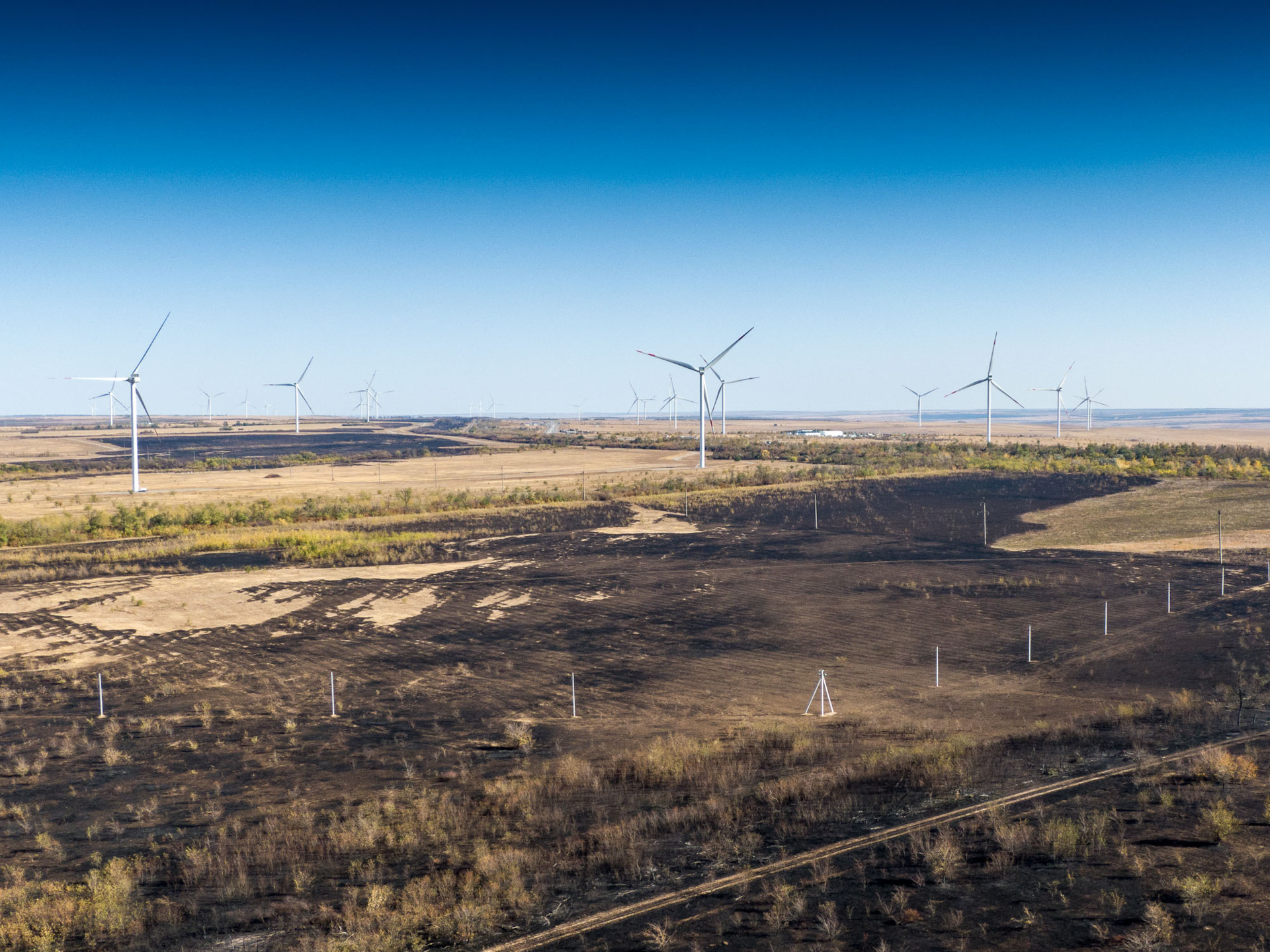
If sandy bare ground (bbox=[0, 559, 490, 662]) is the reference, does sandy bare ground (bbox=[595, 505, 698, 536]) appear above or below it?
above

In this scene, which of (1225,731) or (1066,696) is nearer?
(1225,731)

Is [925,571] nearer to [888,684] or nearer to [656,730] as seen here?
[888,684]

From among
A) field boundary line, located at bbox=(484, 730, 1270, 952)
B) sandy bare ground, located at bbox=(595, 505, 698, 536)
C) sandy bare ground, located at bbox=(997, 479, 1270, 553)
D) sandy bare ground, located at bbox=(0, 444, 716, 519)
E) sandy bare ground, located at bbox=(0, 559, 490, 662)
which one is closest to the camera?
field boundary line, located at bbox=(484, 730, 1270, 952)

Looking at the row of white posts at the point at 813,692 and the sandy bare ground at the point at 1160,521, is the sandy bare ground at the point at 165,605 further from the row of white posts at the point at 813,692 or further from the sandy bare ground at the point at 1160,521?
the sandy bare ground at the point at 1160,521

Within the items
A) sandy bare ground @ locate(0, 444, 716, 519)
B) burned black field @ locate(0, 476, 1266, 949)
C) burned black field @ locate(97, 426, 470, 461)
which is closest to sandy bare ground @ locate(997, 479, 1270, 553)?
burned black field @ locate(0, 476, 1266, 949)

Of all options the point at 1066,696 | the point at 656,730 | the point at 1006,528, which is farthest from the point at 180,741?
the point at 1006,528

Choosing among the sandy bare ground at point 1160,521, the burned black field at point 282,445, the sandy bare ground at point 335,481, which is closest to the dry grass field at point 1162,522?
the sandy bare ground at point 1160,521

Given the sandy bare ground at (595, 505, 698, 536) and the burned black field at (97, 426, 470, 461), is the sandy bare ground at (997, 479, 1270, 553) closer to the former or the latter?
the sandy bare ground at (595, 505, 698, 536)

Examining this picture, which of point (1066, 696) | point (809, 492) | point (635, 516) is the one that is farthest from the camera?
point (809, 492)
